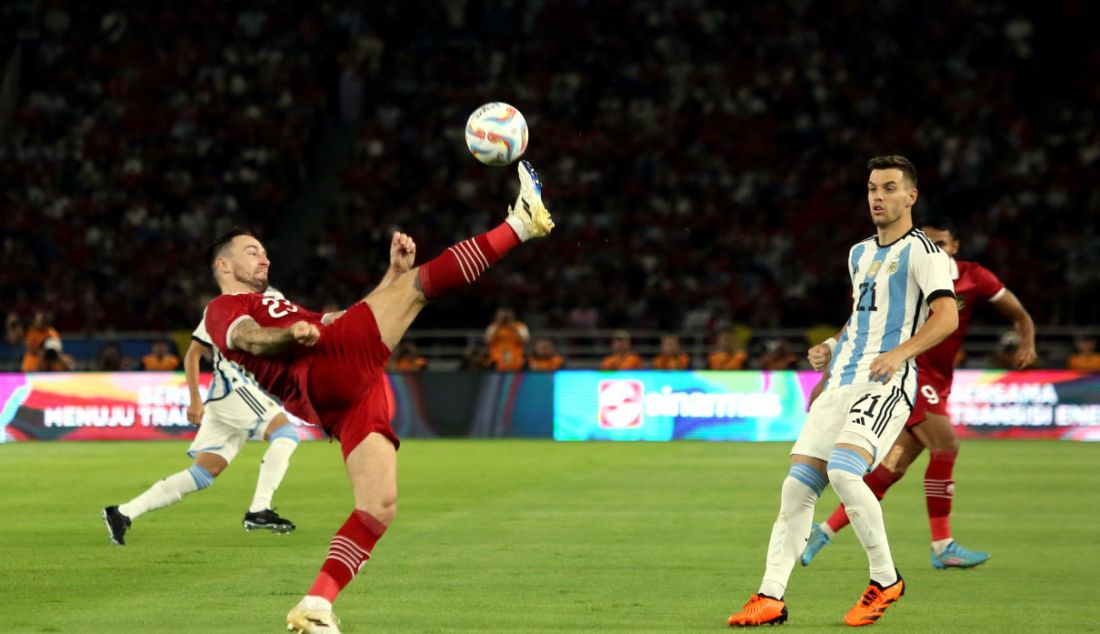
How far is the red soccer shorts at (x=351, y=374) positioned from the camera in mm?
6965

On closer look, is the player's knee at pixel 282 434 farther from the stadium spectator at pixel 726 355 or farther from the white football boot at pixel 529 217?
the stadium spectator at pixel 726 355

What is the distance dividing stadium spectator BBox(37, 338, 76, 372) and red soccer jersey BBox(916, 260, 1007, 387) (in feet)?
57.6

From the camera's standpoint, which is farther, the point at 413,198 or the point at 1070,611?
the point at 413,198

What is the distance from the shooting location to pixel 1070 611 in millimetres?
7938

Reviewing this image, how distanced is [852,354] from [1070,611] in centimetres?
179

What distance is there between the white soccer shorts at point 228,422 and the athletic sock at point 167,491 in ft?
0.62

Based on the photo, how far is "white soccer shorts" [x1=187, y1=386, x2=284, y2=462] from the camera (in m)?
11.6

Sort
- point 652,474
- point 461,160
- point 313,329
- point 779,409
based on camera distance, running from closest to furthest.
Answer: point 313,329, point 652,474, point 779,409, point 461,160

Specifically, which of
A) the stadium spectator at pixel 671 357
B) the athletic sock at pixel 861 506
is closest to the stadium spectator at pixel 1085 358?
the stadium spectator at pixel 671 357

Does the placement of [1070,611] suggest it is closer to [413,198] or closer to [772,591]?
[772,591]

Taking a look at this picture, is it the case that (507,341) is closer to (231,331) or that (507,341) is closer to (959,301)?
(959,301)

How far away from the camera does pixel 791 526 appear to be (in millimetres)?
7535

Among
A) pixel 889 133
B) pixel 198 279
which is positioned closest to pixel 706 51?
pixel 889 133

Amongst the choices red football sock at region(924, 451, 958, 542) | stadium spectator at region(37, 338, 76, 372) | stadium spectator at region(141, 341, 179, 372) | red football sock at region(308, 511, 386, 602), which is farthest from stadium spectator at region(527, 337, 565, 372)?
red football sock at region(308, 511, 386, 602)
